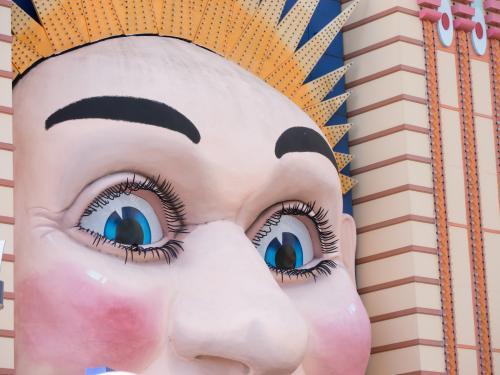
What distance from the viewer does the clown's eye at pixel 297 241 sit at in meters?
8.19

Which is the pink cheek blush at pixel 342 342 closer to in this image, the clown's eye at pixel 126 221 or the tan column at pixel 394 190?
the tan column at pixel 394 190

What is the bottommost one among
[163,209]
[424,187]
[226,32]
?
[163,209]

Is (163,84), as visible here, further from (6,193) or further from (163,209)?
(6,193)

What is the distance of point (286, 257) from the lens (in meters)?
8.29

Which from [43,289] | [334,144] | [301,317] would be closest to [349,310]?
[301,317]

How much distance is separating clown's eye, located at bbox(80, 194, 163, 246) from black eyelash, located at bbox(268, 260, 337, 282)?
81 centimetres

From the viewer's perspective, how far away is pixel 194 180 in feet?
25.2

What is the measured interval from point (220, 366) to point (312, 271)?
1.08 m

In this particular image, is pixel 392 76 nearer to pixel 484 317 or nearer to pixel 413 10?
pixel 413 10

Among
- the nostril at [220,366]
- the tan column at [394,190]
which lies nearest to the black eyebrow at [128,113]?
the nostril at [220,366]

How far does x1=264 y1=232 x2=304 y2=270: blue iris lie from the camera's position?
8.23 meters

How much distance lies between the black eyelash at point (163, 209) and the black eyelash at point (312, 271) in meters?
0.70

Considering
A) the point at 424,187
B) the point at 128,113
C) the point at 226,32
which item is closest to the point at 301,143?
the point at 226,32

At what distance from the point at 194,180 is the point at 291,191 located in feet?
2.23
